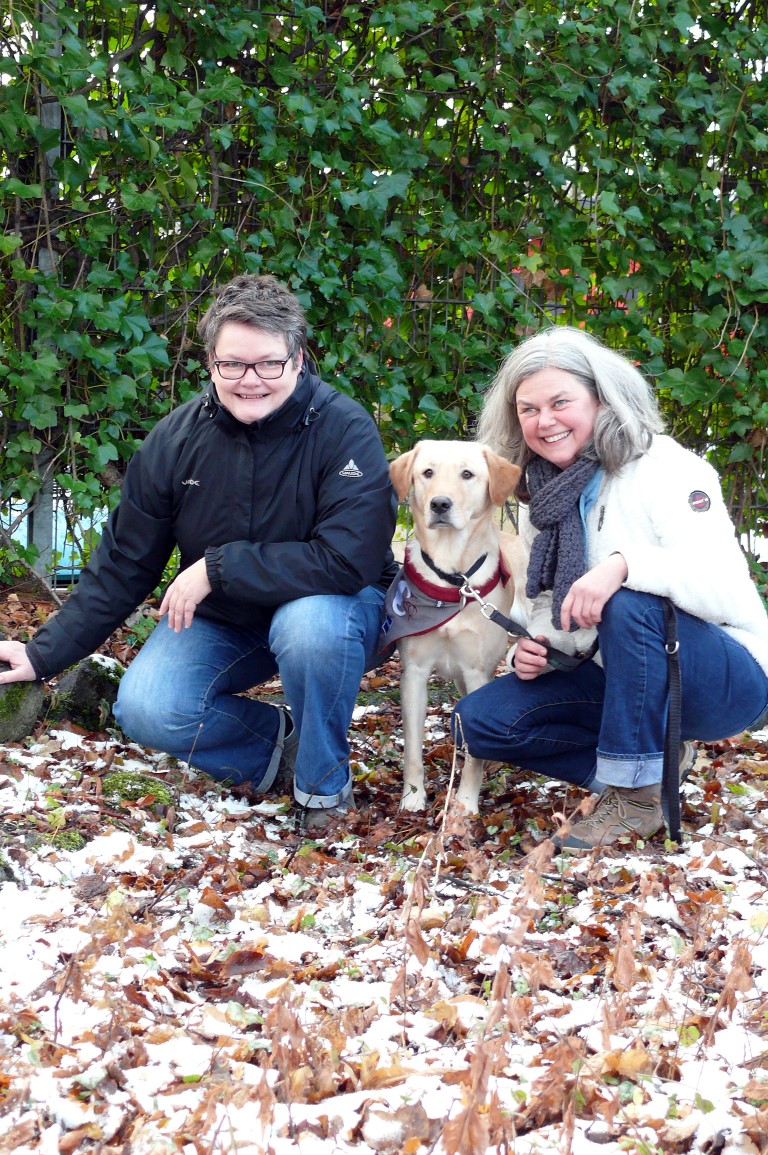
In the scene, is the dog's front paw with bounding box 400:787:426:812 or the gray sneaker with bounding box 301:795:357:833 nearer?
the gray sneaker with bounding box 301:795:357:833

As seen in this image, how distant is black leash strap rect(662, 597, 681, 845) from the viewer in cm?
289

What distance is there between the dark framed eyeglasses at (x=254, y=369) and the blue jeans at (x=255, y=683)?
65cm

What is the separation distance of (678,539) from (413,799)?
117cm

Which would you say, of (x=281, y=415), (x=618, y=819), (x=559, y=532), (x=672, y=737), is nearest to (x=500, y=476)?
(x=559, y=532)

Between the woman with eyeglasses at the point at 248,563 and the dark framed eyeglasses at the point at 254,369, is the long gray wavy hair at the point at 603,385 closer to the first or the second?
the woman with eyeglasses at the point at 248,563

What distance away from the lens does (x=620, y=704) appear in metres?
2.95

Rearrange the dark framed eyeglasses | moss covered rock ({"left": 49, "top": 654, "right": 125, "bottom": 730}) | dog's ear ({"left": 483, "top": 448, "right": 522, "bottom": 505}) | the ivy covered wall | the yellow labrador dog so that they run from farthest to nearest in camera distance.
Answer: the ivy covered wall, moss covered rock ({"left": 49, "top": 654, "right": 125, "bottom": 730}), the yellow labrador dog, dog's ear ({"left": 483, "top": 448, "right": 522, "bottom": 505}), the dark framed eyeglasses

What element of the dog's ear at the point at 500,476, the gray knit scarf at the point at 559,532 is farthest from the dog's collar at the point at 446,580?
the gray knit scarf at the point at 559,532

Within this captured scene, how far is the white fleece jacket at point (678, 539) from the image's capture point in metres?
2.93

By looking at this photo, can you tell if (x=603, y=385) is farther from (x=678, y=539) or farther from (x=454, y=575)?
(x=454, y=575)

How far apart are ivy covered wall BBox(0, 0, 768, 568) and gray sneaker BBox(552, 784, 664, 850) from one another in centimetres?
219

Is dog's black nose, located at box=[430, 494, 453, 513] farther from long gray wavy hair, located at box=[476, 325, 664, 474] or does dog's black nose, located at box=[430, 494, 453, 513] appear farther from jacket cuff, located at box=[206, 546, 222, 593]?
jacket cuff, located at box=[206, 546, 222, 593]

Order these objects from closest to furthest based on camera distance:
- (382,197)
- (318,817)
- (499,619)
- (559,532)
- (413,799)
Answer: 1. (559,532)
2. (318,817)
3. (499,619)
4. (413,799)
5. (382,197)

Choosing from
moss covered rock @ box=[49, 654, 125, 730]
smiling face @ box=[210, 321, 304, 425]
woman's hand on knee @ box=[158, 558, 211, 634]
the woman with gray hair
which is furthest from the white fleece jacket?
moss covered rock @ box=[49, 654, 125, 730]
